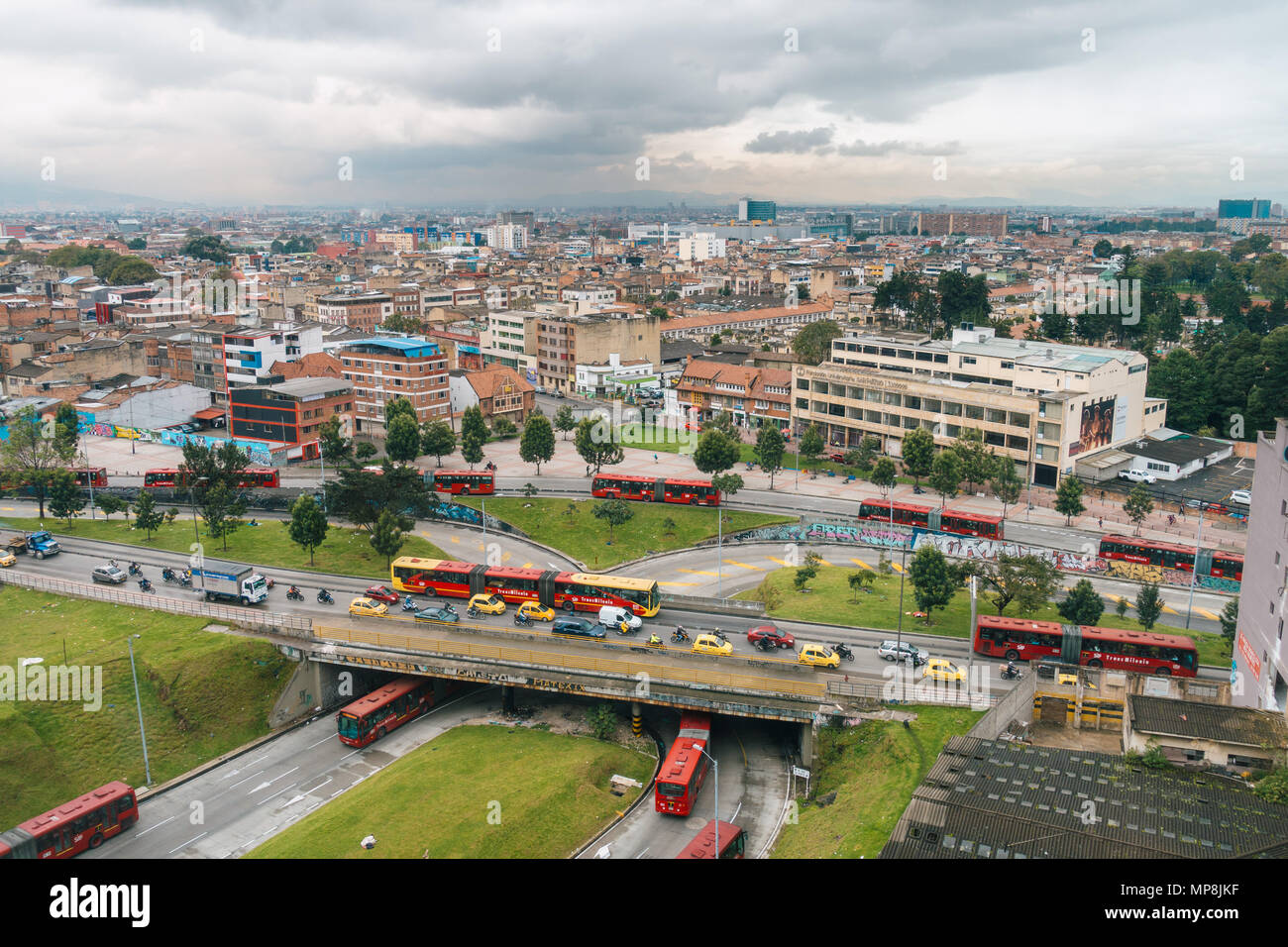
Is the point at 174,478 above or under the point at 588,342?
under

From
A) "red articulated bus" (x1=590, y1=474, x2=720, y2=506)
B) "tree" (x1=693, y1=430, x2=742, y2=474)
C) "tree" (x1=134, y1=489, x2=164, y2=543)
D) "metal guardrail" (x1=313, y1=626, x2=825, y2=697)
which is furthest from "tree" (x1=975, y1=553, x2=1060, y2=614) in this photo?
"tree" (x1=134, y1=489, x2=164, y2=543)

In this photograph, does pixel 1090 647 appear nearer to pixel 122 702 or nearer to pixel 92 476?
pixel 122 702

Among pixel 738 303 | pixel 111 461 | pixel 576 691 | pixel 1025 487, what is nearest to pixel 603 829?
pixel 576 691

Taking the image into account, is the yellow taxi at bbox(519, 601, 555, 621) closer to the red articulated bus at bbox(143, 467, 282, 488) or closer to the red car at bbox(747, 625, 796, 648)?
the red car at bbox(747, 625, 796, 648)

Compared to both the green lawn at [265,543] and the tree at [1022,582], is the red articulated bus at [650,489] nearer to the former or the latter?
the green lawn at [265,543]

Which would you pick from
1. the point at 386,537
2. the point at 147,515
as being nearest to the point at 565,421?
the point at 386,537

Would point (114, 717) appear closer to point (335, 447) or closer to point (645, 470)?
point (335, 447)

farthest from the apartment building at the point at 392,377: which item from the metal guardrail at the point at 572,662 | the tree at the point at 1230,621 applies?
the tree at the point at 1230,621
